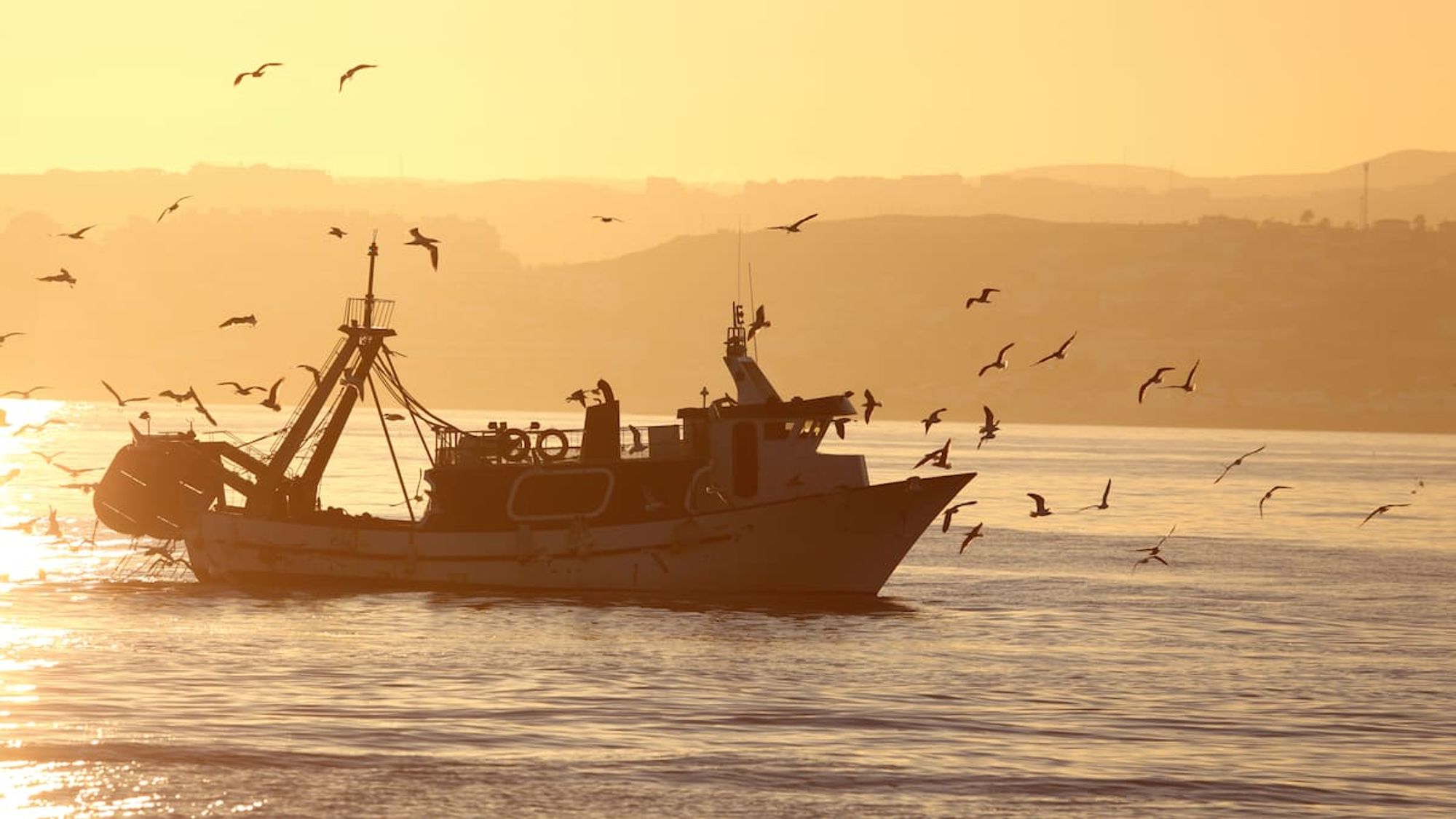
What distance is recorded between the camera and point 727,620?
53.8 metres

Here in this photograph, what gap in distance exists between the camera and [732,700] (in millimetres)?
40406

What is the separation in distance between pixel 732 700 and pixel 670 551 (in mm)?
16709

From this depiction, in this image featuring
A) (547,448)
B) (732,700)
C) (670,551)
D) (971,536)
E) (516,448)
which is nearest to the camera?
(732,700)

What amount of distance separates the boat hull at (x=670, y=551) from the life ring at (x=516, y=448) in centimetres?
256

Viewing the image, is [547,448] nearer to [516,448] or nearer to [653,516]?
[516,448]

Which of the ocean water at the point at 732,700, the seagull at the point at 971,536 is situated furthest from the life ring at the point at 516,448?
the seagull at the point at 971,536

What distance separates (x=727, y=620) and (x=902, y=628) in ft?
16.3

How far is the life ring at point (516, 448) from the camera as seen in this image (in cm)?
5938

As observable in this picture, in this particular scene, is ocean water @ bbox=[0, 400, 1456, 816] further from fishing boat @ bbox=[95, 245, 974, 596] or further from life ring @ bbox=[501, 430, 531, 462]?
life ring @ bbox=[501, 430, 531, 462]

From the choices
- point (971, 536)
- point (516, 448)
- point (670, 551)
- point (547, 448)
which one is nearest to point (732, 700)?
point (670, 551)

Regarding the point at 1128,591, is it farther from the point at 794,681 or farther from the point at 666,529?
the point at 794,681

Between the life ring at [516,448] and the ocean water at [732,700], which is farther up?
the life ring at [516,448]

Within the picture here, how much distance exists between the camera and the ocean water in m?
30.5

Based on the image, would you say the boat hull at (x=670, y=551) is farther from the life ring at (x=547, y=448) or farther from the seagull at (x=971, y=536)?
the life ring at (x=547, y=448)
